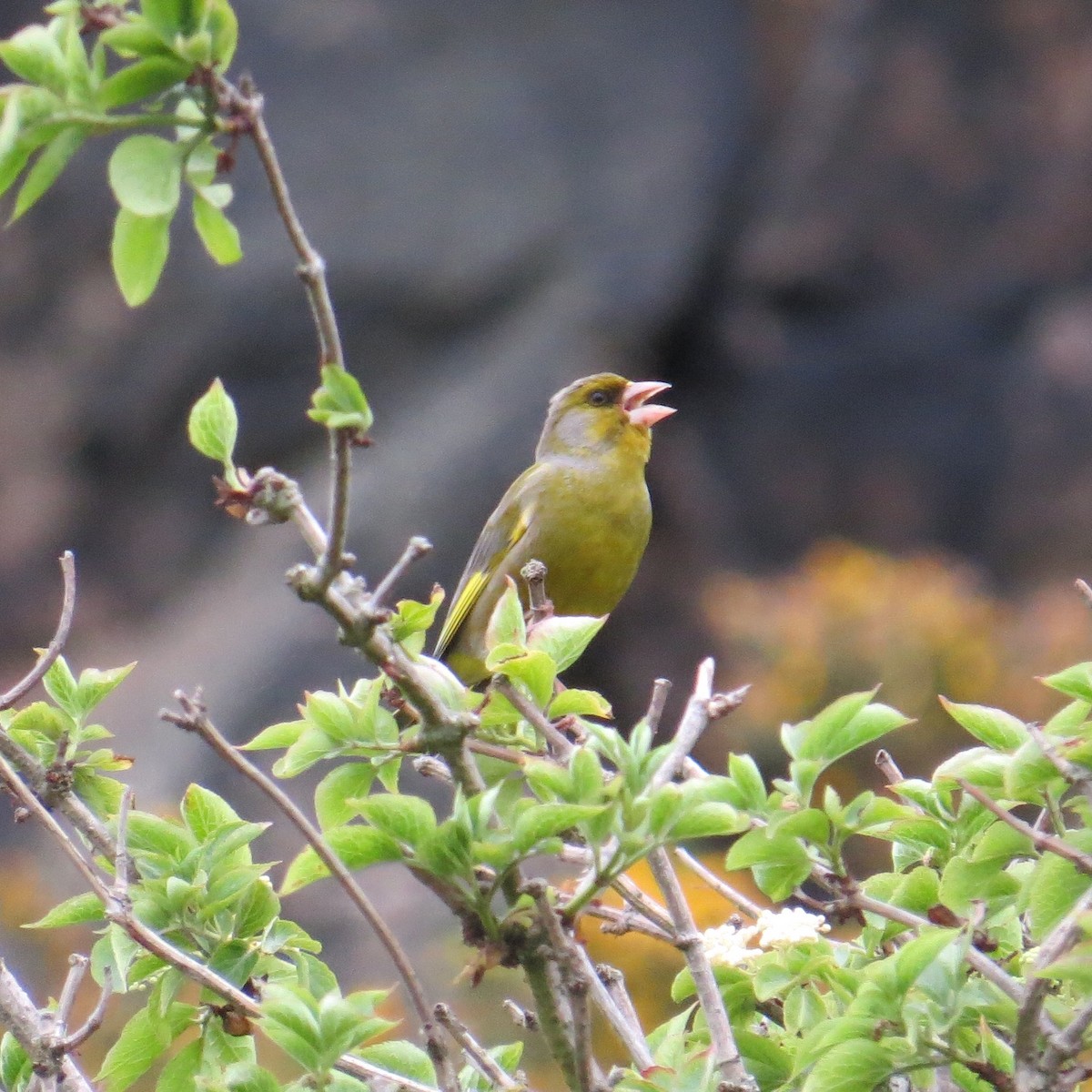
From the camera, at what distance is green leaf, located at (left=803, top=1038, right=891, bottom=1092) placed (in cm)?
150

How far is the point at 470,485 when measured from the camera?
11.4 metres

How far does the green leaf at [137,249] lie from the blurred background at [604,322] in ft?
29.3

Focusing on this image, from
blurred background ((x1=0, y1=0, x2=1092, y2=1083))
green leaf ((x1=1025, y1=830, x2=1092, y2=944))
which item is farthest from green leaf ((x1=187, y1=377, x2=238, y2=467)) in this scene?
blurred background ((x1=0, y1=0, x2=1092, y2=1083))

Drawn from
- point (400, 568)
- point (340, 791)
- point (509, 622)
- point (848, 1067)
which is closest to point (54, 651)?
point (340, 791)

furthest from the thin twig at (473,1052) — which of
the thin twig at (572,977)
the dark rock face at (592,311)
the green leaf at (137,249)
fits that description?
the dark rock face at (592,311)

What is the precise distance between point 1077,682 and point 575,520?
2638mm

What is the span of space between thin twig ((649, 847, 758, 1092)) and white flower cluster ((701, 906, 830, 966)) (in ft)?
0.13

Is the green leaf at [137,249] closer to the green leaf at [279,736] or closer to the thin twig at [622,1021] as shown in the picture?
the green leaf at [279,736]

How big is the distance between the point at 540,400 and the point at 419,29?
130 inches

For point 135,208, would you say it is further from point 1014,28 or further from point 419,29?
point 1014,28

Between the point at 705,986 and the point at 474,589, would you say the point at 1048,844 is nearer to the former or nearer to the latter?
the point at 705,986

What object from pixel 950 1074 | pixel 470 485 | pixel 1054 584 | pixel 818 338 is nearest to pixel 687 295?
pixel 818 338

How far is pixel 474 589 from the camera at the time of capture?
438 centimetres

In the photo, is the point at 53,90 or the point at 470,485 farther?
the point at 470,485
